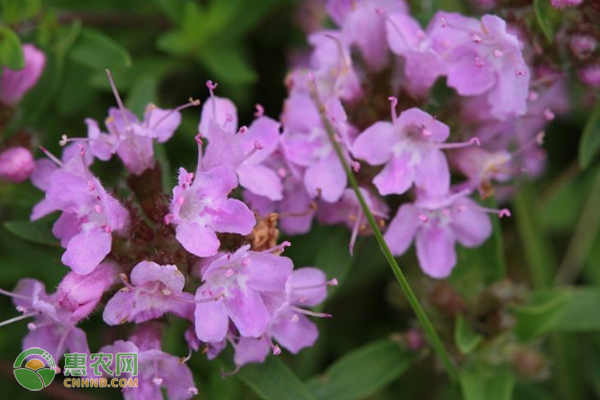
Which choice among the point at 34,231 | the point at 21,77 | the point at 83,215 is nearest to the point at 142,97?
the point at 21,77

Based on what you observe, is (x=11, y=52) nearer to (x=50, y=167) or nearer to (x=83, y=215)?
(x=50, y=167)

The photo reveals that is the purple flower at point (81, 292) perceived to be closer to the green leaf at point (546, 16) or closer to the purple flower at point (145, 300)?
the purple flower at point (145, 300)

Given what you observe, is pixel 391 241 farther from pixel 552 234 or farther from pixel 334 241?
pixel 552 234

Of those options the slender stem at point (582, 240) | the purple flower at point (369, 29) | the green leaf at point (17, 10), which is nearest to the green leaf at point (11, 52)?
the green leaf at point (17, 10)

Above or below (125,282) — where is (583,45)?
above

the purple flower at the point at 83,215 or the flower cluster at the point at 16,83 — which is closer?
the purple flower at the point at 83,215

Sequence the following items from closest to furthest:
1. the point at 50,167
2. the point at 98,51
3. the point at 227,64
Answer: the point at 50,167 < the point at 98,51 < the point at 227,64
